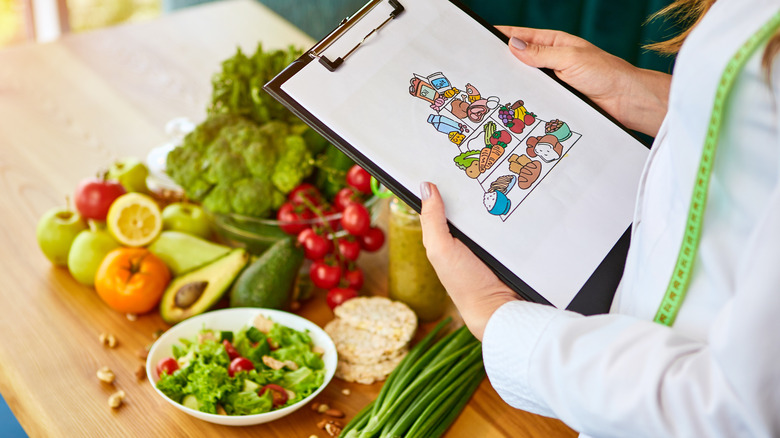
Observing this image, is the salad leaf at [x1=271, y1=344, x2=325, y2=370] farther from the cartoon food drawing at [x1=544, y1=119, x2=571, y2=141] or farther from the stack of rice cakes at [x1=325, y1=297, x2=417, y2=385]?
the cartoon food drawing at [x1=544, y1=119, x2=571, y2=141]

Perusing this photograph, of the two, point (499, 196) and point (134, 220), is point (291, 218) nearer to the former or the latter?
point (134, 220)

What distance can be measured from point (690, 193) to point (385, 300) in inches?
25.0

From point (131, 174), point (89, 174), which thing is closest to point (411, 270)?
point (131, 174)

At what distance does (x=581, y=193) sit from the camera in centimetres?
90

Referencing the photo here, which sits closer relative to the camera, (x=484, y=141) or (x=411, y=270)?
(x=484, y=141)

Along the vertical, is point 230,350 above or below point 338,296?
below

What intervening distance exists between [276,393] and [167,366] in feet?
0.58

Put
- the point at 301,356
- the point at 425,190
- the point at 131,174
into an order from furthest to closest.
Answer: the point at 131,174 < the point at 301,356 < the point at 425,190

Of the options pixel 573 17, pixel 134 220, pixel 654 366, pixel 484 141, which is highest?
pixel 573 17

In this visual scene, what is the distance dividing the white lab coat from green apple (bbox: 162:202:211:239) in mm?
794

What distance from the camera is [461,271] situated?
875mm

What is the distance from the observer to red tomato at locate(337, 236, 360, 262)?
4.03 ft

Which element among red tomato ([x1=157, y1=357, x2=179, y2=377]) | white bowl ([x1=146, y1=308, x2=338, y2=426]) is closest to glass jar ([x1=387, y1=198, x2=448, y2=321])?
white bowl ([x1=146, y1=308, x2=338, y2=426])

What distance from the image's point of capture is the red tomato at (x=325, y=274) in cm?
121
